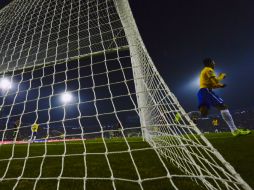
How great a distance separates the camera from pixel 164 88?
1.93 metres

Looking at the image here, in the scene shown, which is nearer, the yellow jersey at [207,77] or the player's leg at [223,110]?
the player's leg at [223,110]

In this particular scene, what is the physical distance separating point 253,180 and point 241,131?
353cm

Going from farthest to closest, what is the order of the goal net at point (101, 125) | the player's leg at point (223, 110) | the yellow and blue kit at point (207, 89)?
the yellow and blue kit at point (207, 89) < the player's leg at point (223, 110) < the goal net at point (101, 125)

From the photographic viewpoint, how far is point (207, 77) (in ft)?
16.1

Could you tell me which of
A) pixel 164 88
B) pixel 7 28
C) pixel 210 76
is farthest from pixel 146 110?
pixel 7 28

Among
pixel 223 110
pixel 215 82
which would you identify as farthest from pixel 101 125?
pixel 215 82

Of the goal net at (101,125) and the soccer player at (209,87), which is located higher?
the goal net at (101,125)

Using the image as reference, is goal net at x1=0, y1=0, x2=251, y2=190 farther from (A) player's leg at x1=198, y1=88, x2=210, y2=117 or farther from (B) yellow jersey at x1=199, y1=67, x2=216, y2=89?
(B) yellow jersey at x1=199, y1=67, x2=216, y2=89

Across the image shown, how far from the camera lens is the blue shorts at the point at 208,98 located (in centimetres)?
467

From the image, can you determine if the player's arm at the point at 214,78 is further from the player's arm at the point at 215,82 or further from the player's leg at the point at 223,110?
the player's leg at the point at 223,110

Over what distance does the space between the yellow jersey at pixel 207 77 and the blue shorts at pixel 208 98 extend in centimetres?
11

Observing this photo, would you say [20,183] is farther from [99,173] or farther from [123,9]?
[123,9]

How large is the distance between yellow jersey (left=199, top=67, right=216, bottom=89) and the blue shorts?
0.11m

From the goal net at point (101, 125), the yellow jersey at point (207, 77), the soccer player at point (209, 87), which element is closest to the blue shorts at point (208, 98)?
the soccer player at point (209, 87)
